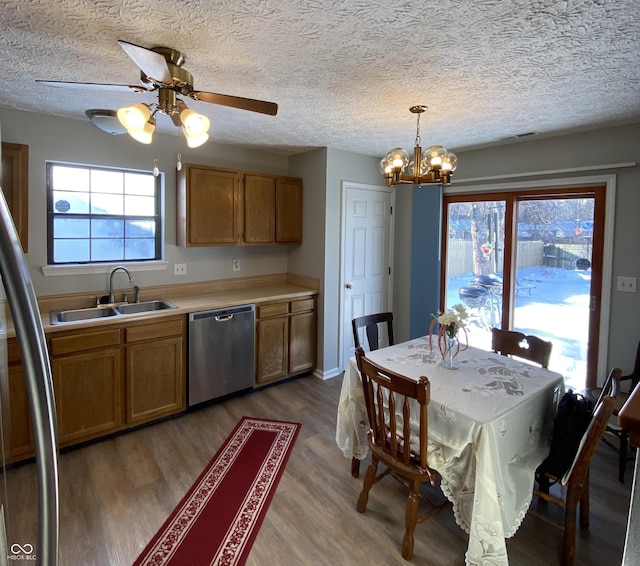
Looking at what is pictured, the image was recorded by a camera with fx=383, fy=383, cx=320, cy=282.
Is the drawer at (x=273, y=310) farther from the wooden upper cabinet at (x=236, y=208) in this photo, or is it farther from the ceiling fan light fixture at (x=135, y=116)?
the ceiling fan light fixture at (x=135, y=116)

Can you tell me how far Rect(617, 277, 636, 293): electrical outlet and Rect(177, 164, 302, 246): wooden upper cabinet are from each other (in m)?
2.93

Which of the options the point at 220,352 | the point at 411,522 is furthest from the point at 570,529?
the point at 220,352

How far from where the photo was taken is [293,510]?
7.22ft

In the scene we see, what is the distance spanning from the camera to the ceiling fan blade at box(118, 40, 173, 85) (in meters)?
1.38

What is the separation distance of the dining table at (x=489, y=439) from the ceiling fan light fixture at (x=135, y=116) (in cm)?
186

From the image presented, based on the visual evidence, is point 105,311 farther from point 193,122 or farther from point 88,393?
point 193,122

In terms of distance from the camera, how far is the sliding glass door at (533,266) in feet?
10.7

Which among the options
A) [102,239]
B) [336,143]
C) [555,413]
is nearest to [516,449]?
[555,413]

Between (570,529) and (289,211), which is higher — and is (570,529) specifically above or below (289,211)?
below

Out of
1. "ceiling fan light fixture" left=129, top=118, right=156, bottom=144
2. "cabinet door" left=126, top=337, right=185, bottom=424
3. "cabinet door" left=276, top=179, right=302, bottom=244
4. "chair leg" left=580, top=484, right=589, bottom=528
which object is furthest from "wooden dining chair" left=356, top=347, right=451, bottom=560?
"cabinet door" left=276, top=179, right=302, bottom=244

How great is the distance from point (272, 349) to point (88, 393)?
5.28ft

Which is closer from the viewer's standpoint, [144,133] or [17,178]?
[144,133]

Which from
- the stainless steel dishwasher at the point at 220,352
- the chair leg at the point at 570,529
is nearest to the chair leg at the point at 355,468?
the chair leg at the point at 570,529

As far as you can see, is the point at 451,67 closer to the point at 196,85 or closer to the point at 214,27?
the point at 214,27
